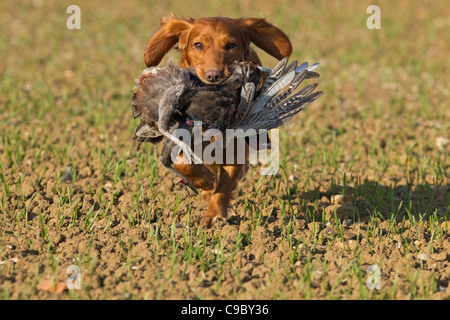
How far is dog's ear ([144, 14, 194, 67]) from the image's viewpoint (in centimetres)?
463

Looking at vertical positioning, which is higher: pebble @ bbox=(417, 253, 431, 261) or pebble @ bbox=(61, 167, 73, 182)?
pebble @ bbox=(61, 167, 73, 182)

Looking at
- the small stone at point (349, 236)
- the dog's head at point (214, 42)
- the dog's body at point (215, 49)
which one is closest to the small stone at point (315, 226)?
the small stone at point (349, 236)

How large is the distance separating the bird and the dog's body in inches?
5.8

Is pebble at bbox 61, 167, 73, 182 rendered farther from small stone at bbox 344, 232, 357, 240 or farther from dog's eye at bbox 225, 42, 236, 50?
small stone at bbox 344, 232, 357, 240

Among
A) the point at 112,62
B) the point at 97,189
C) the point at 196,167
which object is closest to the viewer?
the point at 196,167

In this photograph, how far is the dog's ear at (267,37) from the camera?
182 inches

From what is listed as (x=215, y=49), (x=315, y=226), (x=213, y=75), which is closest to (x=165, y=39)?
(x=215, y=49)

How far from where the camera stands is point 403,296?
354 cm

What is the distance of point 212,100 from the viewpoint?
12.5ft

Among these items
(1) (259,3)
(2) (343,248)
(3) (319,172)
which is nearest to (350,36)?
(1) (259,3)

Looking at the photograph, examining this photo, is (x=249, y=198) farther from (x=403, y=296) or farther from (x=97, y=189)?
(x=403, y=296)

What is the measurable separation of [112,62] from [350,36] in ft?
13.0

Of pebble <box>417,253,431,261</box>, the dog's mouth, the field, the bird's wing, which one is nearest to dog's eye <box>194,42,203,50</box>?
the dog's mouth

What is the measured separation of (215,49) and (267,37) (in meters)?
0.54
